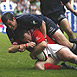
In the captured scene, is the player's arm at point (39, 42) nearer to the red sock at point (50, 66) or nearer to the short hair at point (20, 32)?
the short hair at point (20, 32)

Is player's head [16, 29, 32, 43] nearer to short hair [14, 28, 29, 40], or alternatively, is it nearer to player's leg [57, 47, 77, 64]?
short hair [14, 28, 29, 40]

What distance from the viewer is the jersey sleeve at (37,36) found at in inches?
216

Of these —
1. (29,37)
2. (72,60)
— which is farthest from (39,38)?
(72,60)

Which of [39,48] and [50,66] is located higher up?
[39,48]

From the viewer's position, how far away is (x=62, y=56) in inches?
221

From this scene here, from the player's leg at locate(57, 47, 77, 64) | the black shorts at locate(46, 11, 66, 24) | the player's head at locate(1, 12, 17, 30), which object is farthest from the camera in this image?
the black shorts at locate(46, 11, 66, 24)

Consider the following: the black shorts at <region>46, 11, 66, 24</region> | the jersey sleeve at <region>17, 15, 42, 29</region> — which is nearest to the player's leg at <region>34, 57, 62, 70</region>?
the jersey sleeve at <region>17, 15, 42, 29</region>

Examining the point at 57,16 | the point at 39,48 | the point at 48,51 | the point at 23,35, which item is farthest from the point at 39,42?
the point at 57,16

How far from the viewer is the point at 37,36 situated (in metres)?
5.51

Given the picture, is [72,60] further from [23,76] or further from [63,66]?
[23,76]

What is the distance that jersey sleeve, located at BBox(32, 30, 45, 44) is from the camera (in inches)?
216

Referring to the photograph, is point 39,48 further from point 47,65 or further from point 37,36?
point 47,65

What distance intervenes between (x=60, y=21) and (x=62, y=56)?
1.69 m

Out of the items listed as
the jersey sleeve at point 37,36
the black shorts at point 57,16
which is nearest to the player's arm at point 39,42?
the jersey sleeve at point 37,36
